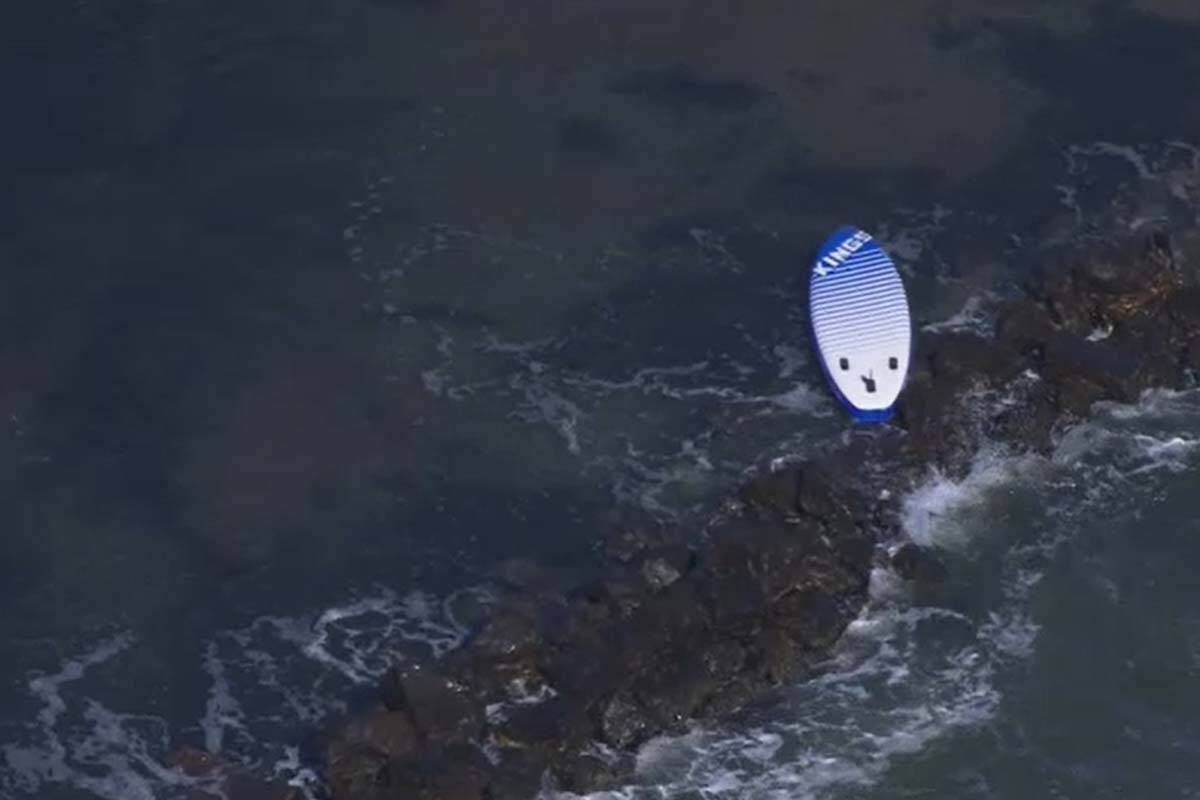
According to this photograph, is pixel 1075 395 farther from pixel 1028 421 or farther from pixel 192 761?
pixel 192 761

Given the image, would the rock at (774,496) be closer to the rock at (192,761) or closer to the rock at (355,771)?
the rock at (355,771)

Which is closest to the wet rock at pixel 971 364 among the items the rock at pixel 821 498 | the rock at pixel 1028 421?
the rock at pixel 1028 421

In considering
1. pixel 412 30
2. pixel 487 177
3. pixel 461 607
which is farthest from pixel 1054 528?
pixel 412 30

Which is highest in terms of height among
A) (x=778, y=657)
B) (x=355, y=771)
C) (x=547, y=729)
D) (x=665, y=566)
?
(x=665, y=566)

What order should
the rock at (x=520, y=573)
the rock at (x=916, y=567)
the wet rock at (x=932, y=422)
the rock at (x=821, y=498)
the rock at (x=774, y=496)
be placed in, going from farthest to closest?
the wet rock at (x=932, y=422), the rock at (x=774, y=496), the rock at (x=821, y=498), the rock at (x=916, y=567), the rock at (x=520, y=573)

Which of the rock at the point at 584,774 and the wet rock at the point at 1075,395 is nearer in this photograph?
the rock at the point at 584,774

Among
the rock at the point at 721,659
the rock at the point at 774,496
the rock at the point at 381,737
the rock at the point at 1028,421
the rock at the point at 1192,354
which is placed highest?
the rock at the point at 1192,354

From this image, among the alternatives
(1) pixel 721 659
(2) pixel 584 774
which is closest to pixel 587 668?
(2) pixel 584 774

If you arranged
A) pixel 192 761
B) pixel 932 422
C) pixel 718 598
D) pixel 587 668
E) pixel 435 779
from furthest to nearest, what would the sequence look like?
pixel 932 422, pixel 718 598, pixel 587 668, pixel 192 761, pixel 435 779

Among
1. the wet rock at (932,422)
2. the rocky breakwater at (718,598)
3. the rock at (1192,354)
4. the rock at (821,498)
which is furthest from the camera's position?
the rock at (1192,354)
